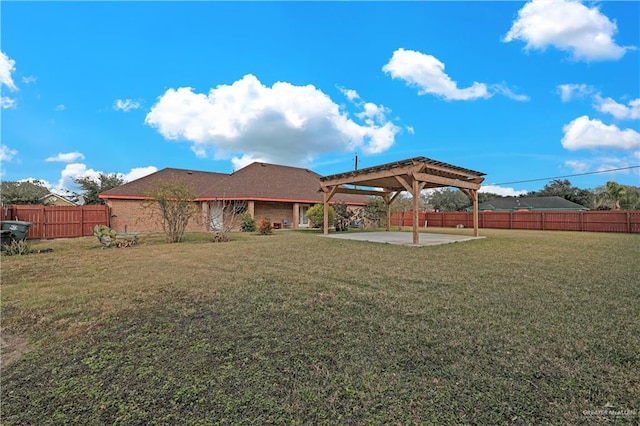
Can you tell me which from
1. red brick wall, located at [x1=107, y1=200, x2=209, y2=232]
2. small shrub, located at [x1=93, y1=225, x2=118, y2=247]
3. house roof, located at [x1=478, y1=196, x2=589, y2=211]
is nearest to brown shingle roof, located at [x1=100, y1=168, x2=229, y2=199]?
red brick wall, located at [x1=107, y1=200, x2=209, y2=232]

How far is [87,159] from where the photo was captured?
2225 centimetres

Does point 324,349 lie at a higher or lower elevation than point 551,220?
lower

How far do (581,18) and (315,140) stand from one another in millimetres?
14664

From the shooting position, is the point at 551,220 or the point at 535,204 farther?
the point at 535,204

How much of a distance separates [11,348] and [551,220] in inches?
1050

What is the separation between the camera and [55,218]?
572 inches

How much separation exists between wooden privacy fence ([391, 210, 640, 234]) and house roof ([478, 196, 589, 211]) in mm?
14774

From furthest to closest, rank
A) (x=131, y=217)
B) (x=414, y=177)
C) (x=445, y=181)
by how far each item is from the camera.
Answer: (x=131, y=217) → (x=445, y=181) → (x=414, y=177)

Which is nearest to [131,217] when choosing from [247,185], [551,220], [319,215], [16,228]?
[247,185]

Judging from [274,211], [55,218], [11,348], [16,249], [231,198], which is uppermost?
[231,198]

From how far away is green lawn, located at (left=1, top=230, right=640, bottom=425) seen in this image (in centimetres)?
188

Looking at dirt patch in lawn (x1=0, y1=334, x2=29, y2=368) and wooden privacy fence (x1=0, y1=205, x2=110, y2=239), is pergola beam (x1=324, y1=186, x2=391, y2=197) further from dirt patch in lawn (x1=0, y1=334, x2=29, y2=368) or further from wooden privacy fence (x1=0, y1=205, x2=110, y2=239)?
wooden privacy fence (x1=0, y1=205, x2=110, y2=239)

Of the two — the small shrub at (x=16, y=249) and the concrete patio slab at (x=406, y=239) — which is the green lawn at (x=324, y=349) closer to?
the small shrub at (x=16, y=249)

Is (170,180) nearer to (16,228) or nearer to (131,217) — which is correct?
(131,217)
